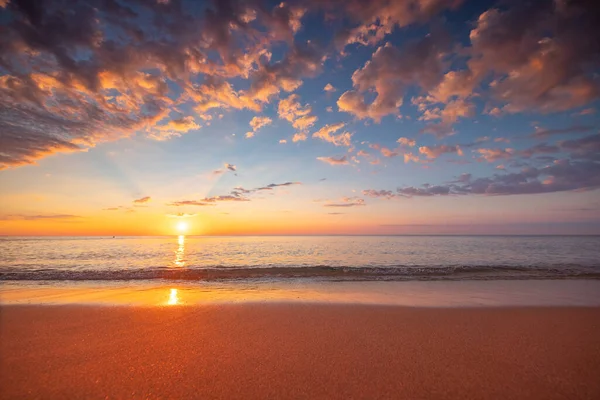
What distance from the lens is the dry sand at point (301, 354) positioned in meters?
4.54

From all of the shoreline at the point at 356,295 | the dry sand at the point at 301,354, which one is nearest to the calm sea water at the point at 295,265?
the shoreline at the point at 356,295

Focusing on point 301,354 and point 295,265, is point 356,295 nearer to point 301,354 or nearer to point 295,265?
point 301,354

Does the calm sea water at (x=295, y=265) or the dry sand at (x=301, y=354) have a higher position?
the dry sand at (x=301, y=354)

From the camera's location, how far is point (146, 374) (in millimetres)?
4988

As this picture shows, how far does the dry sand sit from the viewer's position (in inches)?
179

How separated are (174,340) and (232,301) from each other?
14.6 ft

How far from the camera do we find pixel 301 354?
583 cm

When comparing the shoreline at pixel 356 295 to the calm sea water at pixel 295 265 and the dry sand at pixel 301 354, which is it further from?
the calm sea water at pixel 295 265

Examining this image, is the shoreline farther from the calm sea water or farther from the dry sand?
the calm sea water

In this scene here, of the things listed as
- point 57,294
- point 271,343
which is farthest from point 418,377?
point 57,294

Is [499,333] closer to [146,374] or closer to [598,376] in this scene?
[598,376]

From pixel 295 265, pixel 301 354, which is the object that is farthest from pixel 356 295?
pixel 295 265

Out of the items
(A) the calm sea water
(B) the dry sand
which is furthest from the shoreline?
(A) the calm sea water

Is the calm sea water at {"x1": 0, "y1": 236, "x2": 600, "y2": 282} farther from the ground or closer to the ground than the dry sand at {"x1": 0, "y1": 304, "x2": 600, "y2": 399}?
closer to the ground
